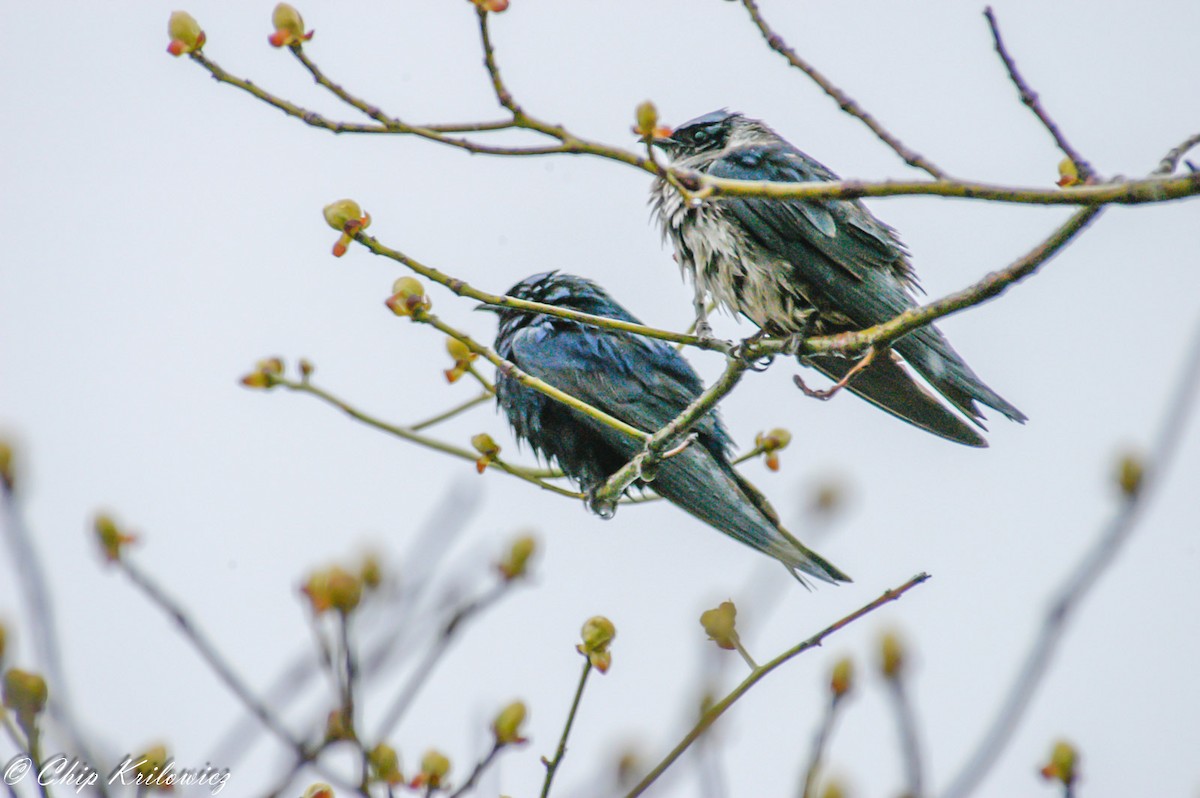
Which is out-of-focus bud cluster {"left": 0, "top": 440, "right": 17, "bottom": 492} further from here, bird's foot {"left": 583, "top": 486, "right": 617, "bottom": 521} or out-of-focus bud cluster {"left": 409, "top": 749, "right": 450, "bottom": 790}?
bird's foot {"left": 583, "top": 486, "right": 617, "bottom": 521}

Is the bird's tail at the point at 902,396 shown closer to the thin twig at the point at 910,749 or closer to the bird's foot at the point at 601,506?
the bird's foot at the point at 601,506

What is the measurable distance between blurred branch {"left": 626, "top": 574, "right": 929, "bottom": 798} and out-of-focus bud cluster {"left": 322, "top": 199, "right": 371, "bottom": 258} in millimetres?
1504

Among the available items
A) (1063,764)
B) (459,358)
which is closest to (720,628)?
(1063,764)

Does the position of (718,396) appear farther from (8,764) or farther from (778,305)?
(8,764)

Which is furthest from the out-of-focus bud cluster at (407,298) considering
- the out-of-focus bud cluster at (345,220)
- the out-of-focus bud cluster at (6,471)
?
the out-of-focus bud cluster at (6,471)

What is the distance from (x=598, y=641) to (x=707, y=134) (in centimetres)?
360

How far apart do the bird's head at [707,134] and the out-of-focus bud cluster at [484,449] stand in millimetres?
2367

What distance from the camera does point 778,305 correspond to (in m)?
5.08

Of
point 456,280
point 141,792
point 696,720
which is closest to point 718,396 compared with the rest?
point 456,280

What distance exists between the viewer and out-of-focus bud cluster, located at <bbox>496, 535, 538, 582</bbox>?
2.68 metres

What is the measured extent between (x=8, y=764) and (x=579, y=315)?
5.94ft

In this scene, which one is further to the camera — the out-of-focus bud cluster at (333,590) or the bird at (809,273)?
the bird at (809,273)

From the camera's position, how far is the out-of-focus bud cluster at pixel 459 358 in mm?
3719

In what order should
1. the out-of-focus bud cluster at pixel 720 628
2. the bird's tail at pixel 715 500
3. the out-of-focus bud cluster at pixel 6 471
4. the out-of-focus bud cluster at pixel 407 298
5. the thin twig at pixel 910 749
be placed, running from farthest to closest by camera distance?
1. the bird's tail at pixel 715 500
2. the out-of-focus bud cluster at pixel 407 298
3. the out-of-focus bud cluster at pixel 720 628
4. the out-of-focus bud cluster at pixel 6 471
5. the thin twig at pixel 910 749
